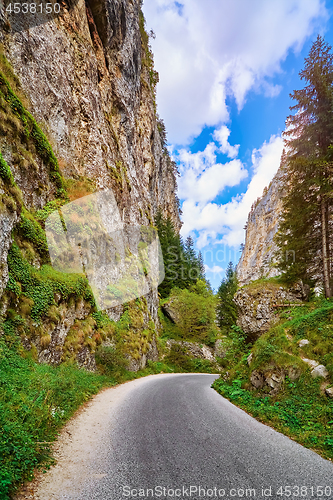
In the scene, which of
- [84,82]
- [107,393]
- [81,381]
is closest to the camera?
[81,381]

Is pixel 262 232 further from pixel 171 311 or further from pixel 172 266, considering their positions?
pixel 171 311

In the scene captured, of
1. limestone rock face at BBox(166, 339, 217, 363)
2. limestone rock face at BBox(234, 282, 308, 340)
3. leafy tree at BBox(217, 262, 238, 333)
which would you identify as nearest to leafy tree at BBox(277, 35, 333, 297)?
limestone rock face at BBox(234, 282, 308, 340)

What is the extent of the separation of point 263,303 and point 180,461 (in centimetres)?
1104

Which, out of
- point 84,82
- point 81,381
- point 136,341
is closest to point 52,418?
point 81,381

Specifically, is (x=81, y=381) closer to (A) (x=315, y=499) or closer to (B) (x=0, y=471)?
(B) (x=0, y=471)

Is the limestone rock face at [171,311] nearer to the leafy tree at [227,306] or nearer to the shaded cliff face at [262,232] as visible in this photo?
the leafy tree at [227,306]

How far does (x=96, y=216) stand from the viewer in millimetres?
15844

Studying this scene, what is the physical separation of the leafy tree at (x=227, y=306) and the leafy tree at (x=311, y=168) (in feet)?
61.1

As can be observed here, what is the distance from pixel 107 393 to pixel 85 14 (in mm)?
27779

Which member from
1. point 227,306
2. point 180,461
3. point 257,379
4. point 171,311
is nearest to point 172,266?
point 171,311

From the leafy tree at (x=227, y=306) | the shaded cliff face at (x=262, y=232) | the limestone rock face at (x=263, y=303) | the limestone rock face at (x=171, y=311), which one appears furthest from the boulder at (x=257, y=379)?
the shaded cliff face at (x=262, y=232)

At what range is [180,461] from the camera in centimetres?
356

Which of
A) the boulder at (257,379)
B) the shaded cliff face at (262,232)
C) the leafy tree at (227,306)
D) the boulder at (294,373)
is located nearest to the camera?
the boulder at (294,373)

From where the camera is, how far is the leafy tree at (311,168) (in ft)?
37.3
